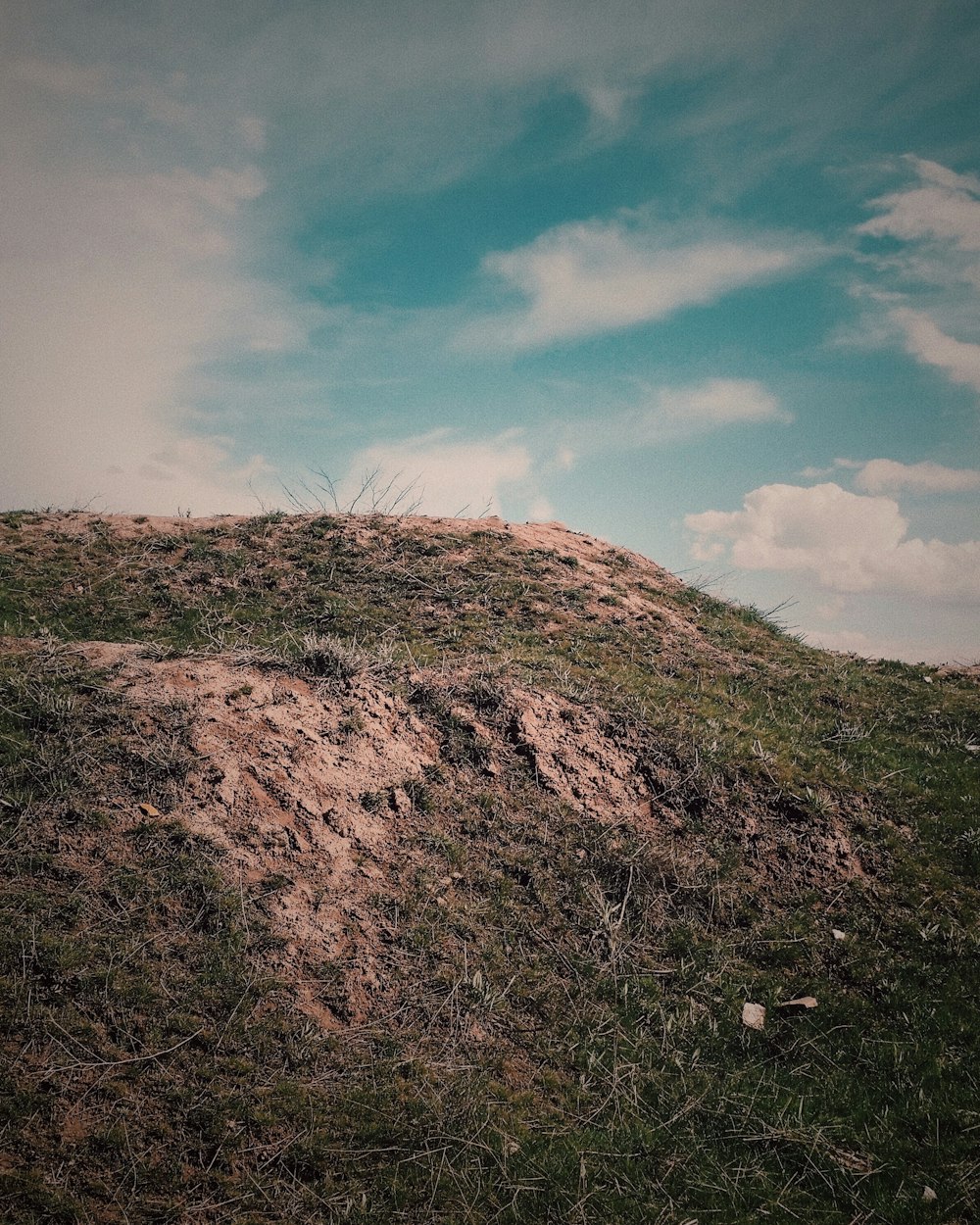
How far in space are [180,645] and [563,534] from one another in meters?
10.5

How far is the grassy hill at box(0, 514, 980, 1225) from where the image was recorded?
14.9 ft

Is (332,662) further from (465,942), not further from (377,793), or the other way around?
(465,942)

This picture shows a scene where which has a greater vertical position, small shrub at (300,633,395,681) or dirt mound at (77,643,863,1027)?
→ small shrub at (300,633,395,681)

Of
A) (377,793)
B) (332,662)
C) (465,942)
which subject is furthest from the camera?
(332,662)

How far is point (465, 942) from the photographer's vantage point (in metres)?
6.39

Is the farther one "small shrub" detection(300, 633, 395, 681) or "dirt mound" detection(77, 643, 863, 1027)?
"small shrub" detection(300, 633, 395, 681)

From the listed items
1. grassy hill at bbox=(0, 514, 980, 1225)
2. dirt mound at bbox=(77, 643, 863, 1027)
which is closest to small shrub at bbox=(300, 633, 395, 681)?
grassy hill at bbox=(0, 514, 980, 1225)

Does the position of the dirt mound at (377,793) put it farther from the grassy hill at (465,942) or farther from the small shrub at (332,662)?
the small shrub at (332,662)

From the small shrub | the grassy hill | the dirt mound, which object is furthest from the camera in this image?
the small shrub

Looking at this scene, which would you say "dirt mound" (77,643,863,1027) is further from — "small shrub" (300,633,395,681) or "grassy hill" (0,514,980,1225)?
"small shrub" (300,633,395,681)

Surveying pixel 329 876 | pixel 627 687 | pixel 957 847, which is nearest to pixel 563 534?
pixel 627 687

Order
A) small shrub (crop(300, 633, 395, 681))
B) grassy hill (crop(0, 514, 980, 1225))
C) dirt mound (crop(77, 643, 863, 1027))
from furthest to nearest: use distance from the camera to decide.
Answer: small shrub (crop(300, 633, 395, 681)) → dirt mound (crop(77, 643, 863, 1027)) → grassy hill (crop(0, 514, 980, 1225))

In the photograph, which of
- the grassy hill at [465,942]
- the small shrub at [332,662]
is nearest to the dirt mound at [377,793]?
the grassy hill at [465,942]

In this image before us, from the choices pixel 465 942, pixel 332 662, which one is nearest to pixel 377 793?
pixel 465 942
